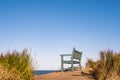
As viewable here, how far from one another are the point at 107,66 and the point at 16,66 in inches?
201

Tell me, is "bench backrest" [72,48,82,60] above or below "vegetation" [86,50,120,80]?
above

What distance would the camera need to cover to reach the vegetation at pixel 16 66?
767 centimetres

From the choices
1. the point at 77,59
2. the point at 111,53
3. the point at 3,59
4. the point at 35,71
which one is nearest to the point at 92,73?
the point at 111,53

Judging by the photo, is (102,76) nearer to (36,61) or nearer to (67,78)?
(67,78)

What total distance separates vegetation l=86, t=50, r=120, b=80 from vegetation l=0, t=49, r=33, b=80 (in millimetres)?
4276

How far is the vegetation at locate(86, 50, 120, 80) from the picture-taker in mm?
11555

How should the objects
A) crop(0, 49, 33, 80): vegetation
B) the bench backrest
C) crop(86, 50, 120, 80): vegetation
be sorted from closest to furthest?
crop(0, 49, 33, 80): vegetation, crop(86, 50, 120, 80): vegetation, the bench backrest

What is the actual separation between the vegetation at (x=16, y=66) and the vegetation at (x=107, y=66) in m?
4.28

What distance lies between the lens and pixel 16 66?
805cm

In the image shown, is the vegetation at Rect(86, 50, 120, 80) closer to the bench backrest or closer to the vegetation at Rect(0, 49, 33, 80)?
the bench backrest

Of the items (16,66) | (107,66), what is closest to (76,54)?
(107,66)

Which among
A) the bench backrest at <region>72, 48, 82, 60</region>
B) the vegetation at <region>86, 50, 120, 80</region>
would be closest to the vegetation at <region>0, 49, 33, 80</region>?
the vegetation at <region>86, 50, 120, 80</region>

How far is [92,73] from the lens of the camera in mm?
12938

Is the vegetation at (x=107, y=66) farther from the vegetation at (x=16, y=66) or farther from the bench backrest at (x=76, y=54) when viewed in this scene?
the vegetation at (x=16, y=66)
